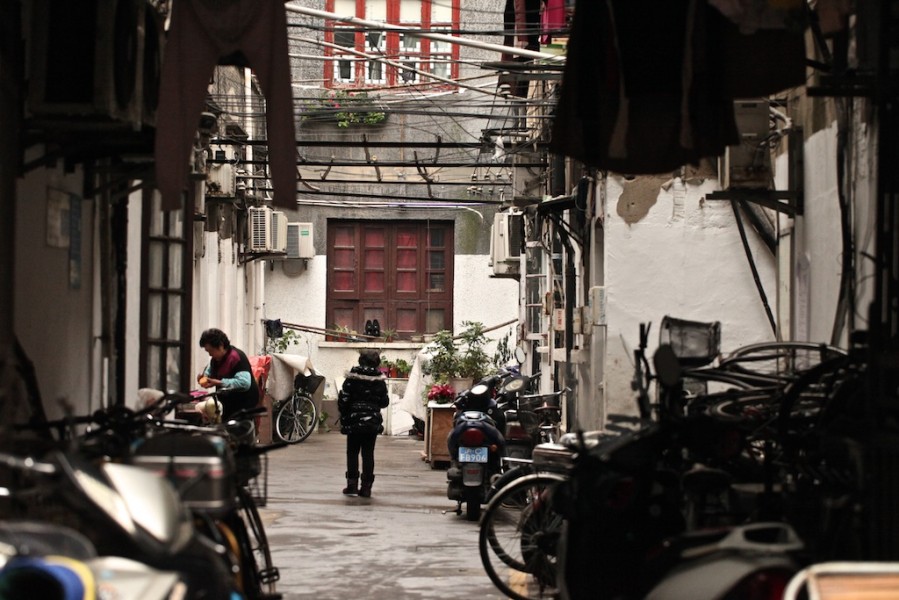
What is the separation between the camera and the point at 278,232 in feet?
89.9

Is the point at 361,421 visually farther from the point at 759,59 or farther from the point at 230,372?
the point at 759,59

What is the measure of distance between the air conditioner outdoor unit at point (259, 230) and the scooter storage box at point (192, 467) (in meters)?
21.0

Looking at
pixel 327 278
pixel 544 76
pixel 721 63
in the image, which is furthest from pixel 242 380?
pixel 327 278

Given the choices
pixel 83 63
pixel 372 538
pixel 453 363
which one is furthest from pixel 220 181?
pixel 83 63

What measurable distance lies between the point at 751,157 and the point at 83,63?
5735 mm

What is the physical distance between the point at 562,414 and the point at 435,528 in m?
4.61

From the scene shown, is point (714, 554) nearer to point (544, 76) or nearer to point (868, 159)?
point (868, 159)

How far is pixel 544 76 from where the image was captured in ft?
44.9

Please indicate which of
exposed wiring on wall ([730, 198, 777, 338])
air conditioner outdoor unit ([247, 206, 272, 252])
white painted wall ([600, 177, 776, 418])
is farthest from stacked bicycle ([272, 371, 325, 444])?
exposed wiring on wall ([730, 198, 777, 338])

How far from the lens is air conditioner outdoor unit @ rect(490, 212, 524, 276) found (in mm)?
25203

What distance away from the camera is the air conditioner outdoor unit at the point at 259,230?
2694 cm

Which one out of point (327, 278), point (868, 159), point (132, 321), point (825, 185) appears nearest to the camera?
point (868, 159)

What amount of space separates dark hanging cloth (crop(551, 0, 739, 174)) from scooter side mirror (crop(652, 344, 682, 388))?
168 centimetres

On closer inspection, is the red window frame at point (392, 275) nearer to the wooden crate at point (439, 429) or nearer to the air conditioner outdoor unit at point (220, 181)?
the air conditioner outdoor unit at point (220, 181)
